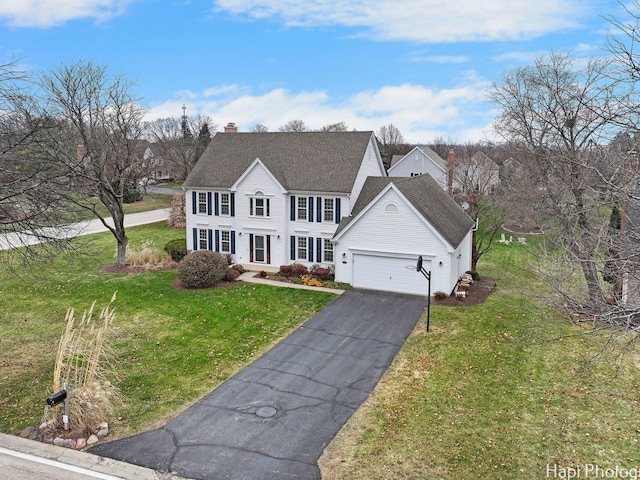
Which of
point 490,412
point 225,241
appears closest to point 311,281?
point 225,241

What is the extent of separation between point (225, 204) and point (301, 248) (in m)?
5.73

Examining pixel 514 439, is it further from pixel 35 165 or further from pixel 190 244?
pixel 190 244

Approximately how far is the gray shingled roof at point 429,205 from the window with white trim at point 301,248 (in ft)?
9.35

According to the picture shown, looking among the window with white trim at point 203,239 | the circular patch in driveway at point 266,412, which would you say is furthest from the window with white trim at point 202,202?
the circular patch in driveway at point 266,412

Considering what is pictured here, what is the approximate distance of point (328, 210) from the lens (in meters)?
28.5

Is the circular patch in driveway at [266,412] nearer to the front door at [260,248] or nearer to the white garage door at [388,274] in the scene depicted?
the white garage door at [388,274]

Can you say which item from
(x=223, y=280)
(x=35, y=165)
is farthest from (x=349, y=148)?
(x=35, y=165)

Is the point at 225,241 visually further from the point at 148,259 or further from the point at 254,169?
the point at 254,169

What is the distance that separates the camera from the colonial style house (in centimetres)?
2453

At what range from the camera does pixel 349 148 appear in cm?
3000

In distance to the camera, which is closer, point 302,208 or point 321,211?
point 321,211

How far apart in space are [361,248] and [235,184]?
912 cm

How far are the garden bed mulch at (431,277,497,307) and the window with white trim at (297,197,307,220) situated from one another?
9.13 m

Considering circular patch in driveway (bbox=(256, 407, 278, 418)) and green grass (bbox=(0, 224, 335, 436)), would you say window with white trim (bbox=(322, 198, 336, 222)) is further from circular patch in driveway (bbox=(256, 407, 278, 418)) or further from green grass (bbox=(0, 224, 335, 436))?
circular patch in driveway (bbox=(256, 407, 278, 418))
